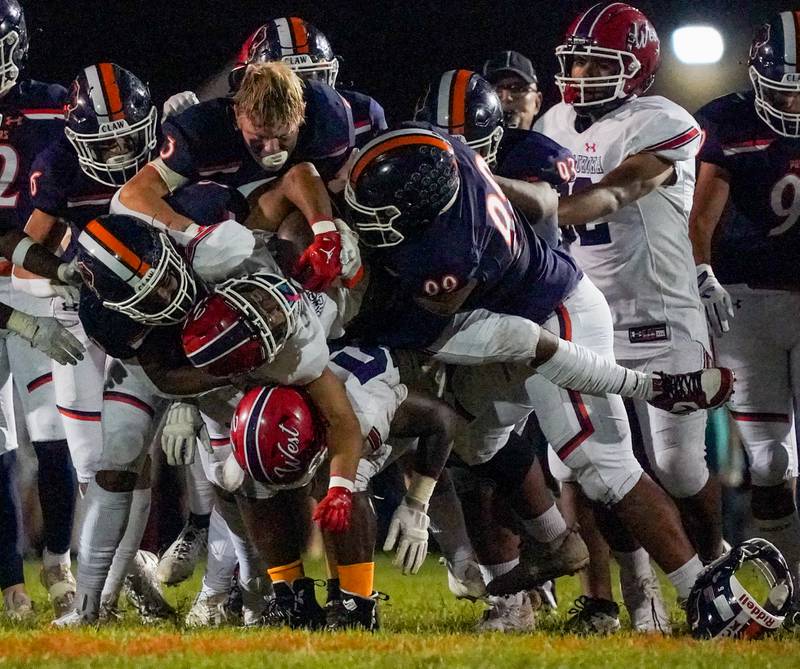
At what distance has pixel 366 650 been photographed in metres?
4.00

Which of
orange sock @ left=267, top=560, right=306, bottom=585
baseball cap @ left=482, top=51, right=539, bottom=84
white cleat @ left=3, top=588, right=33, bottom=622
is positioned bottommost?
white cleat @ left=3, top=588, right=33, bottom=622

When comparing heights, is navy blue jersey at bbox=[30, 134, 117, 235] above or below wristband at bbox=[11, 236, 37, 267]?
above

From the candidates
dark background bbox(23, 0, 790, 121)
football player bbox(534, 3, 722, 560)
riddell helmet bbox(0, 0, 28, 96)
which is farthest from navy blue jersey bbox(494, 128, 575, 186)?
dark background bbox(23, 0, 790, 121)

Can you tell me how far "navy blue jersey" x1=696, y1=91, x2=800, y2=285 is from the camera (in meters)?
5.50

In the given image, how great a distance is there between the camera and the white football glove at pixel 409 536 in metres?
4.46

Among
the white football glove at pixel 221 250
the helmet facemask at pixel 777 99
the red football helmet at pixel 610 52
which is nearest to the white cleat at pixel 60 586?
the white football glove at pixel 221 250

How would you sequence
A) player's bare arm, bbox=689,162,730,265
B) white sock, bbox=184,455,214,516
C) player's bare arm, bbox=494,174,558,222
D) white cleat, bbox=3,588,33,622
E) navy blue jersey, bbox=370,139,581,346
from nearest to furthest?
navy blue jersey, bbox=370,139,581,346, player's bare arm, bbox=494,174,558,222, white cleat, bbox=3,588,33,622, player's bare arm, bbox=689,162,730,265, white sock, bbox=184,455,214,516

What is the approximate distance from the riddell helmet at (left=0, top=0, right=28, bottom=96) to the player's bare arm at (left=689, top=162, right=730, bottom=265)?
2.65m

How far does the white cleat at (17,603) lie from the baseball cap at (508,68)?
9.57ft

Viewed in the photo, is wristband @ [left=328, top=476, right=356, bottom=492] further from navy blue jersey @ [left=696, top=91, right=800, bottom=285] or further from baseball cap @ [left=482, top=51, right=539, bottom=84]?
baseball cap @ [left=482, top=51, right=539, bottom=84]

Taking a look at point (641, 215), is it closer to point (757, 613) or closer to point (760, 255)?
point (760, 255)

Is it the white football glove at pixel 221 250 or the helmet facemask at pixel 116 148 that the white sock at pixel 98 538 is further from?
the helmet facemask at pixel 116 148

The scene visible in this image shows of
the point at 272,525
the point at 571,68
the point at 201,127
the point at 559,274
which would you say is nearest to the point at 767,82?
the point at 571,68

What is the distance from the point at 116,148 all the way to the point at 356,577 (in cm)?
191
